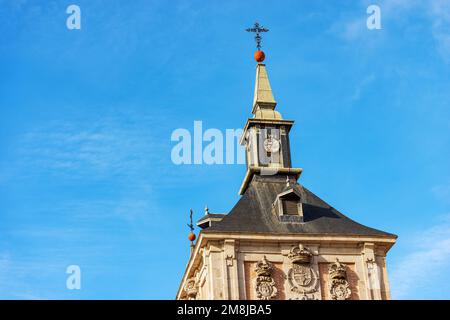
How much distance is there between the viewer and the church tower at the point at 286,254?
39.3 m

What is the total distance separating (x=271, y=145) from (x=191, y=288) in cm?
934

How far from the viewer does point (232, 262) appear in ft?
129

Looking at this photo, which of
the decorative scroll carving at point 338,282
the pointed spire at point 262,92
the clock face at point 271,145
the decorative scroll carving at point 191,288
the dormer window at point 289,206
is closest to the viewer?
the decorative scroll carving at point 338,282

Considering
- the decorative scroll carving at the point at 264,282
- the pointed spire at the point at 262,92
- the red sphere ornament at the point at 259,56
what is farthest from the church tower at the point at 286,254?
the red sphere ornament at the point at 259,56

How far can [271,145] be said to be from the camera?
46.6m

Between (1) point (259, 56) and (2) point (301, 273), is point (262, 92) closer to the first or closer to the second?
(1) point (259, 56)

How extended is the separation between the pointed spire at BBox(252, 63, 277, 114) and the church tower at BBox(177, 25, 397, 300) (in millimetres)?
5935

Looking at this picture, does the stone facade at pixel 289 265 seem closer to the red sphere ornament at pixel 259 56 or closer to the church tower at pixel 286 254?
the church tower at pixel 286 254

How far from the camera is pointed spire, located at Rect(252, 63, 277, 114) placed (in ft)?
158

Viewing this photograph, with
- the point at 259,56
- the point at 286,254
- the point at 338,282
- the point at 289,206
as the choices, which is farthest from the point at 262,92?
the point at 338,282

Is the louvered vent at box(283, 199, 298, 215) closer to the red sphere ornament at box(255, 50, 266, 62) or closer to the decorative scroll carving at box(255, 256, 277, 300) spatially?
the decorative scroll carving at box(255, 256, 277, 300)
